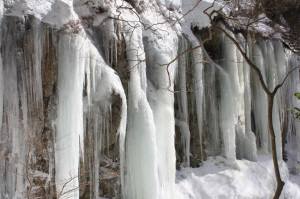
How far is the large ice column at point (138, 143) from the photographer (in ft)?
21.1

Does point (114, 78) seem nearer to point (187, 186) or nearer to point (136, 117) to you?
point (136, 117)

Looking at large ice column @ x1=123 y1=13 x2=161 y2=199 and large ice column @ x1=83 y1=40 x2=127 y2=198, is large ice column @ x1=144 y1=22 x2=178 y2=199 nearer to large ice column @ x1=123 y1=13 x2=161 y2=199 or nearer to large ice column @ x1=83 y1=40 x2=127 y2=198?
large ice column @ x1=123 y1=13 x2=161 y2=199

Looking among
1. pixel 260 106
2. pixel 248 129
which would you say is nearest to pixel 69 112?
pixel 248 129

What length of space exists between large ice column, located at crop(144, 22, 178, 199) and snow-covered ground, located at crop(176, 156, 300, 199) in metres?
0.66

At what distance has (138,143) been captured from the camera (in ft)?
21.2

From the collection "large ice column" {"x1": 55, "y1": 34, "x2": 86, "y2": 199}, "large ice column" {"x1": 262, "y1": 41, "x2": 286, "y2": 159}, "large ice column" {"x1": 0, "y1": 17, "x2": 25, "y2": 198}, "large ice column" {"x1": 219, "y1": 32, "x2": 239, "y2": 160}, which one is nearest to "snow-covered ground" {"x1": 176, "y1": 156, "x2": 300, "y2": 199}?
"large ice column" {"x1": 219, "y1": 32, "x2": 239, "y2": 160}

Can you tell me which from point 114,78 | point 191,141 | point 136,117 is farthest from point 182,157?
point 114,78

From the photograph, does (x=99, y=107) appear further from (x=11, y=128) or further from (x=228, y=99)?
(x=228, y=99)

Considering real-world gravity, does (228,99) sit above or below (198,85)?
below

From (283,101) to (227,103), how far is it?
2218 mm

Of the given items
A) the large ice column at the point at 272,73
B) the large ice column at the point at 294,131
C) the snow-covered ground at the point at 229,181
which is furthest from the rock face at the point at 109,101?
the large ice column at the point at 294,131

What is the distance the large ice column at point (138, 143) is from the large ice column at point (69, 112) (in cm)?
109

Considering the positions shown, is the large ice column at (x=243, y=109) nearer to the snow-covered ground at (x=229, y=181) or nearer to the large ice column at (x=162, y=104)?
the snow-covered ground at (x=229, y=181)

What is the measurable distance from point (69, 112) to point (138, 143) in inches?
54.4
